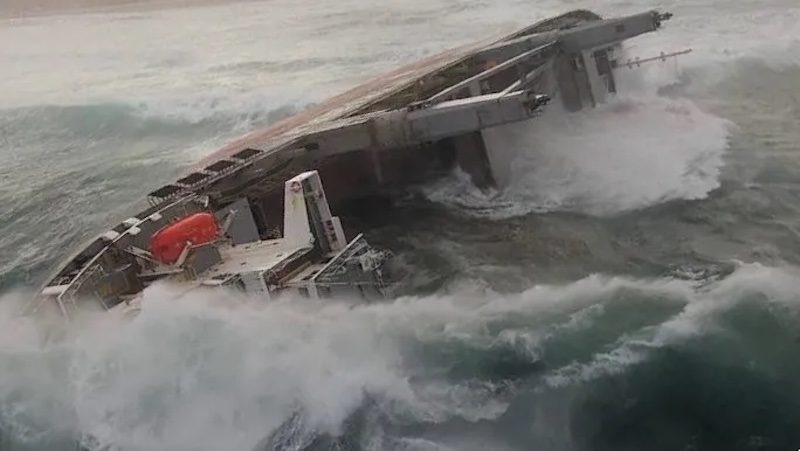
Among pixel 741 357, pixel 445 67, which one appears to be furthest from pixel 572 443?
pixel 445 67

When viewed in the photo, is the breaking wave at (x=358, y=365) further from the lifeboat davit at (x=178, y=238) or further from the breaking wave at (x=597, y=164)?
the breaking wave at (x=597, y=164)

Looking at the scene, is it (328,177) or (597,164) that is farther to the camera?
(597,164)

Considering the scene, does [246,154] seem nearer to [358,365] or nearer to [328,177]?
[328,177]

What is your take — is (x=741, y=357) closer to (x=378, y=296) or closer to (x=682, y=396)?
(x=682, y=396)

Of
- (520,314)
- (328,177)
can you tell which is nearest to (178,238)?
(328,177)

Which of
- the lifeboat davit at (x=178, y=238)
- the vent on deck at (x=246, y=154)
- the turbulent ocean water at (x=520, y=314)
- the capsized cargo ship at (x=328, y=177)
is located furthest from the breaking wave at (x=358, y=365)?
the vent on deck at (x=246, y=154)

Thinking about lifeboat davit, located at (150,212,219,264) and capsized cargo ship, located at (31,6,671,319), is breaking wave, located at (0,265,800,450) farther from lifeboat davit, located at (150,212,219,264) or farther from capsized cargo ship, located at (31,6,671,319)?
lifeboat davit, located at (150,212,219,264)
